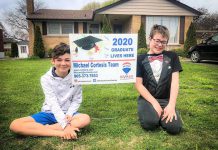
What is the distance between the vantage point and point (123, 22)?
79.0 ft

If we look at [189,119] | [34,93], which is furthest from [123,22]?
[189,119]

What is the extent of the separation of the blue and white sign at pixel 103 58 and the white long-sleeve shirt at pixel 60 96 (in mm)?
138

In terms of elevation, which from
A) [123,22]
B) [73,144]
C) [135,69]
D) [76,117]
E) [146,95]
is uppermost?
[123,22]

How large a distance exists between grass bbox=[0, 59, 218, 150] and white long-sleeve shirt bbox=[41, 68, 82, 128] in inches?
13.9

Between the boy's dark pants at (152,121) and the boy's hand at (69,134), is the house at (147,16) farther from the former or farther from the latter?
the boy's hand at (69,134)

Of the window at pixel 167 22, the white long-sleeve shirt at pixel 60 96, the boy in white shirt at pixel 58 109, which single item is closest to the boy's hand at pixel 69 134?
the boy in white shirt at pixel 58 109

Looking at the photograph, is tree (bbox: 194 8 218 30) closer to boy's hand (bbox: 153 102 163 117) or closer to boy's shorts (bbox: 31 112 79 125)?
boy's hand (bbox: 153 102 163 117)

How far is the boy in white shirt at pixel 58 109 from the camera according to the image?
3.19 m

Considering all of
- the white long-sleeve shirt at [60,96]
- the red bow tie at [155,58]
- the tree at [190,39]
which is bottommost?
the white long-sleeve shirt at [60,96]

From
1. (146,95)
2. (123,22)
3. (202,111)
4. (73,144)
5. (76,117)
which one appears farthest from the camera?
(123,22)

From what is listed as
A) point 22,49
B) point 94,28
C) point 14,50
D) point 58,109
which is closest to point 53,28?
point 94,28

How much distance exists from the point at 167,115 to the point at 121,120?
82cm

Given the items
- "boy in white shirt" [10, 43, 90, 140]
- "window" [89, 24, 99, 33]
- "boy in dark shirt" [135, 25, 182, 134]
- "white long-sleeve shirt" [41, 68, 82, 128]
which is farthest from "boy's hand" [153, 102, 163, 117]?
"window" [89, 24, 99, 33]

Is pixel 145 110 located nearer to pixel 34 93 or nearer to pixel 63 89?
pixel 63 89
